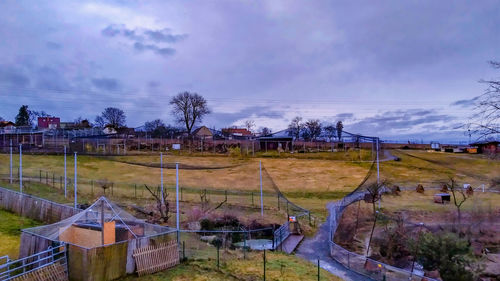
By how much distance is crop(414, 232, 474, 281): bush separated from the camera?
11.1 meters

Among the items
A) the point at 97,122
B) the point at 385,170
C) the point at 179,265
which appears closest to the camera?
the point at 179,265

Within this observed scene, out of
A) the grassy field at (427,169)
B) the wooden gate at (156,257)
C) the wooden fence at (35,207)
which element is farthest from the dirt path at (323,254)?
the grassy field at (427,169)

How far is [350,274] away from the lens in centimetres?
1319

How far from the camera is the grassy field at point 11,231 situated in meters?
13.1

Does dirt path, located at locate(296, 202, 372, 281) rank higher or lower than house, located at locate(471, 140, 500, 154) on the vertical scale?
lower

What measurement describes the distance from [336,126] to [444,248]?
212 feet

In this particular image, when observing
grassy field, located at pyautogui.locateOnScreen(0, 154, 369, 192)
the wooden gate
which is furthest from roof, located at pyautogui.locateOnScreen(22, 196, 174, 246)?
grassy field, located at pyautogui.locateOnScreen(0, 154, 369, 192)

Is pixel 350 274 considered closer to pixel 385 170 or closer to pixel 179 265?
pixel 179 265

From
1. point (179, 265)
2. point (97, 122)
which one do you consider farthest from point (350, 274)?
point (97, 122)

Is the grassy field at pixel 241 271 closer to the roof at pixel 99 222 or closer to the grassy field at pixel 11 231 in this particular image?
the roof at pixel 99 222

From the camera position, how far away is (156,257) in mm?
12023

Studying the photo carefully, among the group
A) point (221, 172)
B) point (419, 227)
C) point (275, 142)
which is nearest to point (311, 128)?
point (275, 142)

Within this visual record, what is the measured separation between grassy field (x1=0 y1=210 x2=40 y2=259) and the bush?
14.6 meters

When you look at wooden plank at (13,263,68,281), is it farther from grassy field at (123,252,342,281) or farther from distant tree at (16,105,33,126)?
distant tree at (16,105,33,126)
